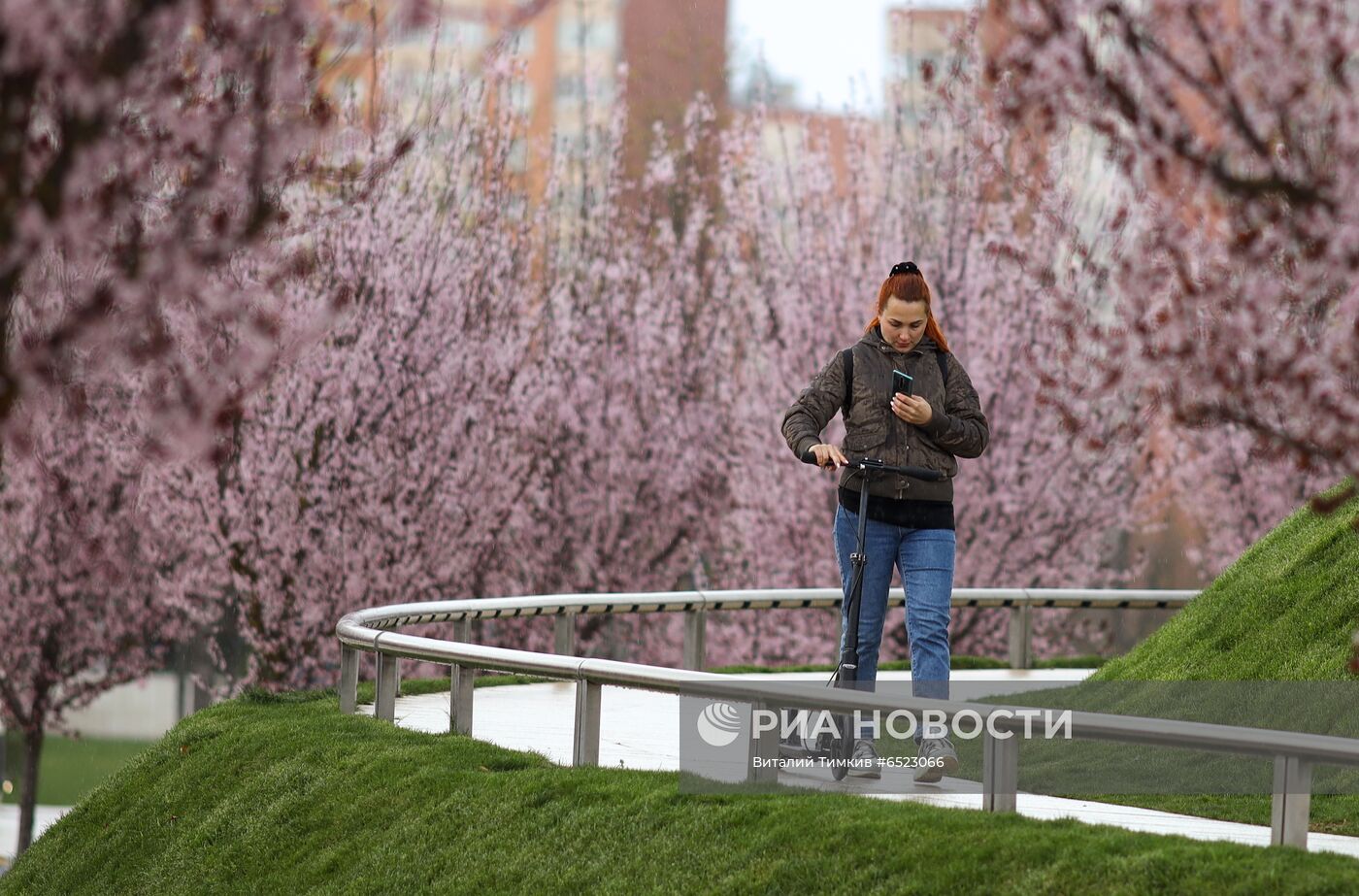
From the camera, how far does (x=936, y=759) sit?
7.60 metres

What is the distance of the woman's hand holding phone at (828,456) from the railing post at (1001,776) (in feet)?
4.41

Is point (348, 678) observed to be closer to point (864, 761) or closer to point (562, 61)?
point (864, 761)

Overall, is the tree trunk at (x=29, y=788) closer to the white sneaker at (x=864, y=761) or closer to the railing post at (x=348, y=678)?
the railing post at (x=348, y=678)

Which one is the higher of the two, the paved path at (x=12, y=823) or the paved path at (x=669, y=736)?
the paved path at (x=669, y=736)

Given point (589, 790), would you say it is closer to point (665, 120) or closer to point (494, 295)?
point (494, 295)

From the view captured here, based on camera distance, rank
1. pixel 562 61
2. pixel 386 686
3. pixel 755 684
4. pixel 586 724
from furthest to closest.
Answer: pixel 562 61, pixel 386 686, pixel 586 724, pixel 755 684

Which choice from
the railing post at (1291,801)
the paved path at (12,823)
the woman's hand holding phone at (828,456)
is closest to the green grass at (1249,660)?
the railing post at (1291,801)

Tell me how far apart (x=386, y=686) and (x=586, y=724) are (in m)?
2.30

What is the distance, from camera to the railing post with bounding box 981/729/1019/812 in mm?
6789

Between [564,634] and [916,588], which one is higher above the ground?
[916,588]

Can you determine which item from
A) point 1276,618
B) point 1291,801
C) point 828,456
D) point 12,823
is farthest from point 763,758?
point 12,823

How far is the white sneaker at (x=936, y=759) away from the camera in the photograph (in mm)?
7590

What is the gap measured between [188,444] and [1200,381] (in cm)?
370

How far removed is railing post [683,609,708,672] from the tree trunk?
1563 cm
